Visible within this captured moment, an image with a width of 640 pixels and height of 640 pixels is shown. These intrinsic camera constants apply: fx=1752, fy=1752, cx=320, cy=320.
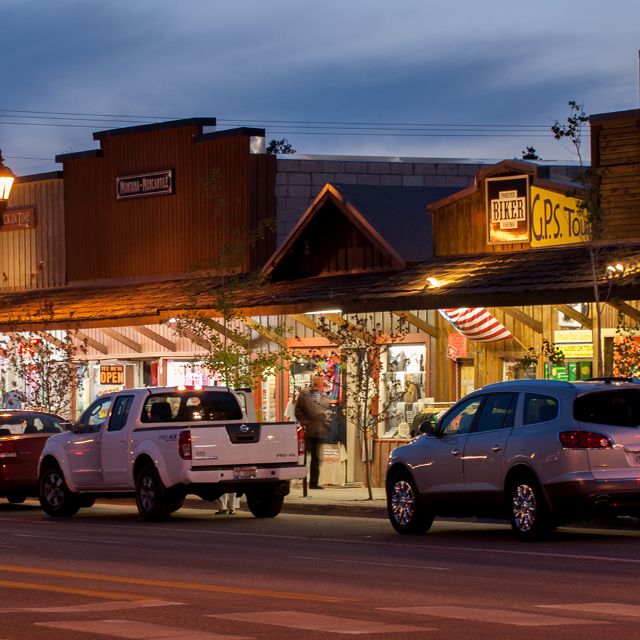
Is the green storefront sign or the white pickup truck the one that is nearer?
the white pickup truck

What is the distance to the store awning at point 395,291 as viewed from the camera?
24781 millimetres

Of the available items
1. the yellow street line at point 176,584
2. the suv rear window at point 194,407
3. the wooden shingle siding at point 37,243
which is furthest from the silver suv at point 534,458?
the wooden shingle siding at point 37,243

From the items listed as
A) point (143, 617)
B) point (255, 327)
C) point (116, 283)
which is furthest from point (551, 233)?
point (143, 617)

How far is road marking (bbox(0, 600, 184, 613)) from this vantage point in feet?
40.5

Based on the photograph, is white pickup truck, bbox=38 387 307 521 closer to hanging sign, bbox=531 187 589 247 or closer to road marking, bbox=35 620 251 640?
hanging sign, bbox=531 187 589 247

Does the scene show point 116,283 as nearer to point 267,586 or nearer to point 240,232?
point 240,232

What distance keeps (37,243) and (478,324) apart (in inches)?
635

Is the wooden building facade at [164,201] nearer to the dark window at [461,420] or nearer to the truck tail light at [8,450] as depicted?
the truck tail light at [8,450]

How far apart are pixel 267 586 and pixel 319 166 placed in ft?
75.8

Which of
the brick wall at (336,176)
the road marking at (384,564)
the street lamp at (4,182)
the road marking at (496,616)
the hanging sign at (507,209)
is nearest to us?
the road marking at (496,616)

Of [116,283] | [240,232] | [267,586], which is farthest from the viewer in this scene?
[116,283]

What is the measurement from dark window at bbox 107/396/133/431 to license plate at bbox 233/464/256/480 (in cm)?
209

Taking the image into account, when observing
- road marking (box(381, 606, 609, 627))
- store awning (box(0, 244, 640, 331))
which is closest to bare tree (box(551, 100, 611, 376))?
store awning (box(0, 244, 640, 331))

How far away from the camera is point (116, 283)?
1549 inches
